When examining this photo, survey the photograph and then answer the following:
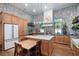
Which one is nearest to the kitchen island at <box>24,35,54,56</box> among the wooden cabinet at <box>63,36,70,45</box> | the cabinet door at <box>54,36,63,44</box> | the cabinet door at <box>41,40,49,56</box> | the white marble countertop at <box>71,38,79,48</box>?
the cabinet door at <box>41,40,49,56</box>

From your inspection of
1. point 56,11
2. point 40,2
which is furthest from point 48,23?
point 40,2

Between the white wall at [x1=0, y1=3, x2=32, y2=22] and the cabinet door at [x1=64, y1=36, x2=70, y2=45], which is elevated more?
the white wall at [x1=0, y1=3, x2=32, y2=22]

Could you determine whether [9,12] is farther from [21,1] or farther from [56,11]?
[56,11]

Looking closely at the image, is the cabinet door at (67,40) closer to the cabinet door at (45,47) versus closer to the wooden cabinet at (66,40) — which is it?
the wooden cabinet at (66,40)

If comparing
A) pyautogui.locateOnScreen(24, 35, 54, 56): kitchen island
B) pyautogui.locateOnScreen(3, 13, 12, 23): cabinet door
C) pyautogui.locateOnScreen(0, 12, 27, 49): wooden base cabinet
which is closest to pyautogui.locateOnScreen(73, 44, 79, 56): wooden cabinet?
pyautogui.locateOnScreen(24, 35, 54, 56): kitchen island

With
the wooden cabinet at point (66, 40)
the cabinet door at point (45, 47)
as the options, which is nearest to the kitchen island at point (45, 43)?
the cabinet door at point (45, 47)

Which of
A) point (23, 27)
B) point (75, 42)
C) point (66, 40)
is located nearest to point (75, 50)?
point (75, 42)

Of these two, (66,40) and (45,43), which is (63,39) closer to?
(66,40)

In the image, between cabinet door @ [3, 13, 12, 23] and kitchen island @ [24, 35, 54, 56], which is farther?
kitchen island @ [24, 35, 54, 56]

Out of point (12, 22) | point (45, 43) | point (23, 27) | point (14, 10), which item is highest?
point (14, 10)

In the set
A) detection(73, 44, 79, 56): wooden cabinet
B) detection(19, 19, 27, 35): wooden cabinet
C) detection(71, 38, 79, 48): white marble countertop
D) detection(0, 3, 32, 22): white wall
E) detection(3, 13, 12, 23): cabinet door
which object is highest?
detection(0, 3, 32, 22): white wall

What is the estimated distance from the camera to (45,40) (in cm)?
269

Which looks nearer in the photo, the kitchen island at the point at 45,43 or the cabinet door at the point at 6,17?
the cabinet door at the point at 6,17

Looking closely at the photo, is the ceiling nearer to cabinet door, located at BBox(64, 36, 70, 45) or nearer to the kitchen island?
the kitchen island
